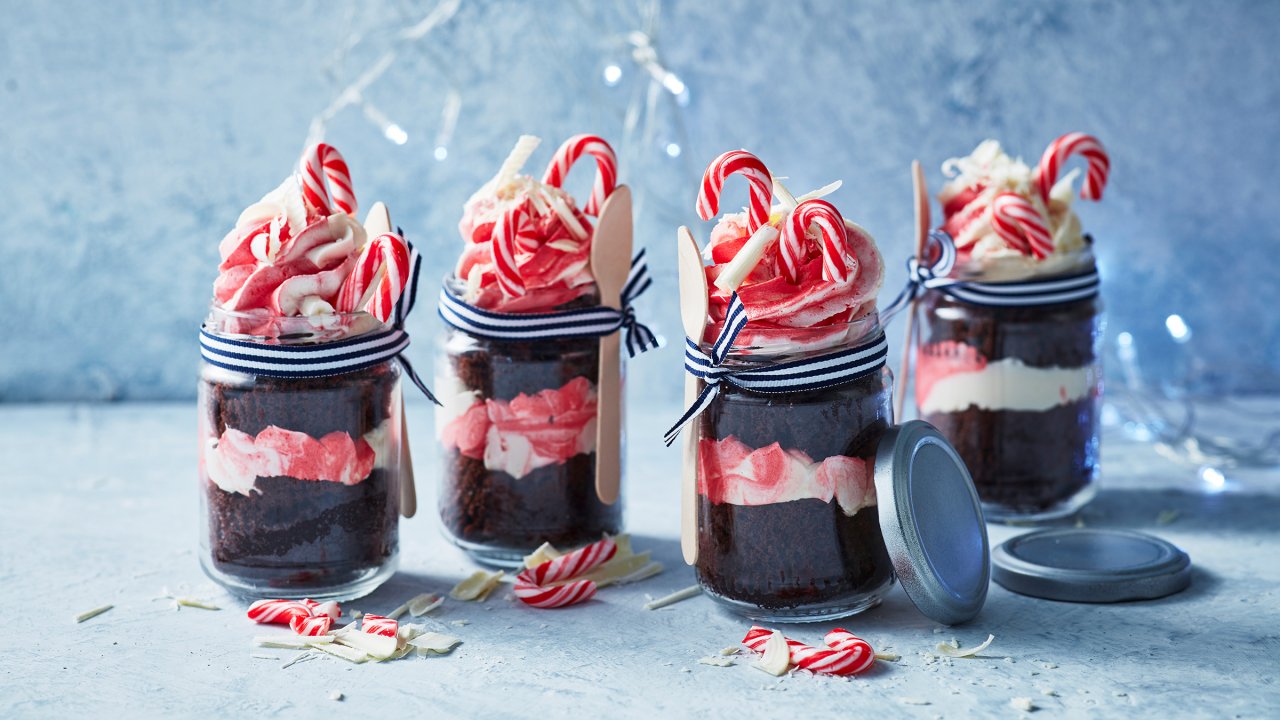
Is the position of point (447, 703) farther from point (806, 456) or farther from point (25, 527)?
point (25, 527)

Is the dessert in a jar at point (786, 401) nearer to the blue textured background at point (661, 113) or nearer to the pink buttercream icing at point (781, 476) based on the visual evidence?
the pink buttercream icing at point (781, 476)

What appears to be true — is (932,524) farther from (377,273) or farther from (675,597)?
(377,273)

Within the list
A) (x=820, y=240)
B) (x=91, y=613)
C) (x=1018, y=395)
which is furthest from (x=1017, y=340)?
(x=91, y=613)

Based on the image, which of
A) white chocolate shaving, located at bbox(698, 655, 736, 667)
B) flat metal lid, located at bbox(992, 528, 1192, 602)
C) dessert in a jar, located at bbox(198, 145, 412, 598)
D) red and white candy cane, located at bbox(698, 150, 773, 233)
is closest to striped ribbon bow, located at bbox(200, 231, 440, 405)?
dessert in a jar, located at bbox(198, 145, 412, 598)

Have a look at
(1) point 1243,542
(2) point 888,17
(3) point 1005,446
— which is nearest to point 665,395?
(2) point 888,17

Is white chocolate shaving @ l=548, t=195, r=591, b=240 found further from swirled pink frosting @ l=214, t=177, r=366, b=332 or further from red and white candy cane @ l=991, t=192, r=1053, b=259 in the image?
red and white candy cane @ l=991, t=192, r=1053, b=259
